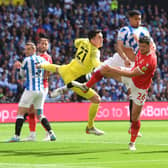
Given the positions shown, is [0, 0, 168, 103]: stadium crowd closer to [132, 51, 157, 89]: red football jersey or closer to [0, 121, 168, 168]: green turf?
[0, 121, 168, 168]: green turf

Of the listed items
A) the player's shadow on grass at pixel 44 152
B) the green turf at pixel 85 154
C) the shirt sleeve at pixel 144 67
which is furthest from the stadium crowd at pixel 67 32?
the shirt sleeve at pixel 144 67

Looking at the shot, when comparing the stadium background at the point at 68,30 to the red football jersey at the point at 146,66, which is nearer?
the red football jersey at the point at 146,66

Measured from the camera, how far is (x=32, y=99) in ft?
50.4

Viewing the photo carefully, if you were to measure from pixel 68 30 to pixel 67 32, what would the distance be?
12 centimetres

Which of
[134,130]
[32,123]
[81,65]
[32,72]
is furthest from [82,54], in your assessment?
[134,130]

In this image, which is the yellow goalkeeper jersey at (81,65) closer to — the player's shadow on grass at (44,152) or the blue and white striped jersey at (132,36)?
the blue and white striped jersey at (132,36)

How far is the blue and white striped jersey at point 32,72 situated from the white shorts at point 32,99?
0.10m

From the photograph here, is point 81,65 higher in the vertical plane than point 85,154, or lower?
higher

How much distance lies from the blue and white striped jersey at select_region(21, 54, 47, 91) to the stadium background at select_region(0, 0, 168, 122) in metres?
11.2

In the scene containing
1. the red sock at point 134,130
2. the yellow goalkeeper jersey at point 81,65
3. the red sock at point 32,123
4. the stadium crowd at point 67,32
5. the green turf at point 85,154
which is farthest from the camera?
the stadium crowd at point 67,32

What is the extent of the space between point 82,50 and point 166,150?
3.82 meters

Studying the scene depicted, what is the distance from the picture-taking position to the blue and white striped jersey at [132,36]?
1595cm

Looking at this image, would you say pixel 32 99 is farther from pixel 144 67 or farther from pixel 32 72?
pixel 144 67

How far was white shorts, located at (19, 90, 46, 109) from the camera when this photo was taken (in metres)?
15.3
